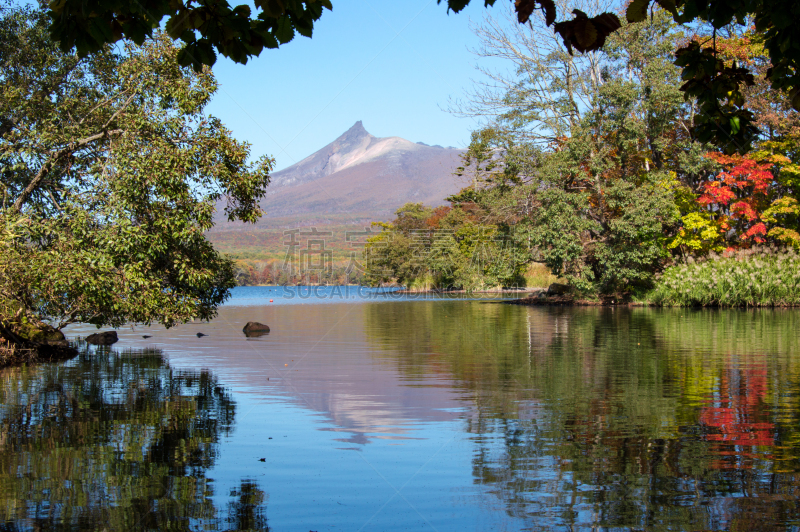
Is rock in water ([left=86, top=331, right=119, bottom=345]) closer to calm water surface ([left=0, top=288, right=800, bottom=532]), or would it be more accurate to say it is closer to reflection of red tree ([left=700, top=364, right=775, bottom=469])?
calm water surface ([left=0, top=288, right=800, bottom=532])

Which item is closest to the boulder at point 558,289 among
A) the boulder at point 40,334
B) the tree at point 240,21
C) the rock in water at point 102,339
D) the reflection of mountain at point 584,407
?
the reflection of mountain at point 584,407

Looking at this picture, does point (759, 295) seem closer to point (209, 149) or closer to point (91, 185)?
point (209, 149)

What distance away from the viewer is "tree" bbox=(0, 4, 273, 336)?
16.0m

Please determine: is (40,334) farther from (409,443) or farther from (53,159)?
(409,443)

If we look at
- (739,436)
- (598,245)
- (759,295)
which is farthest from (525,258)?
(739,436)

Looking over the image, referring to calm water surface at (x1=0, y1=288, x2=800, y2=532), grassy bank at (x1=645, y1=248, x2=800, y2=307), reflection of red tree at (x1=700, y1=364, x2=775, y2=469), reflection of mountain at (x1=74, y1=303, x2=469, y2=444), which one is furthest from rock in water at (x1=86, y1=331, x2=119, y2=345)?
grassy bank at (x1=645, y1=248, x2=800, y2=307)

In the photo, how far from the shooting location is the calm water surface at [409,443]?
5.62 metres

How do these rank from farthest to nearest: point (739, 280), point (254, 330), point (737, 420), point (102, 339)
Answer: point (739, 280) < point (254, 330) < point (102, 339) < point (737, 420)

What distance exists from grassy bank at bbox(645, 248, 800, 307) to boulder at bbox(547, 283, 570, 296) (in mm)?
9663

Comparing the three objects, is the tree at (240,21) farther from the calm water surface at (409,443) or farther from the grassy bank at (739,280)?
the grassy bank at (739,280)

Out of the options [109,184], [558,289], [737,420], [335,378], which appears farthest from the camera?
[558,289]

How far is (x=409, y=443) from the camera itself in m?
8.17

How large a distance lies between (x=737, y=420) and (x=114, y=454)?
798 cm

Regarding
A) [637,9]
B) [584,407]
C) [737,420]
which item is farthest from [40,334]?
[637,9]
